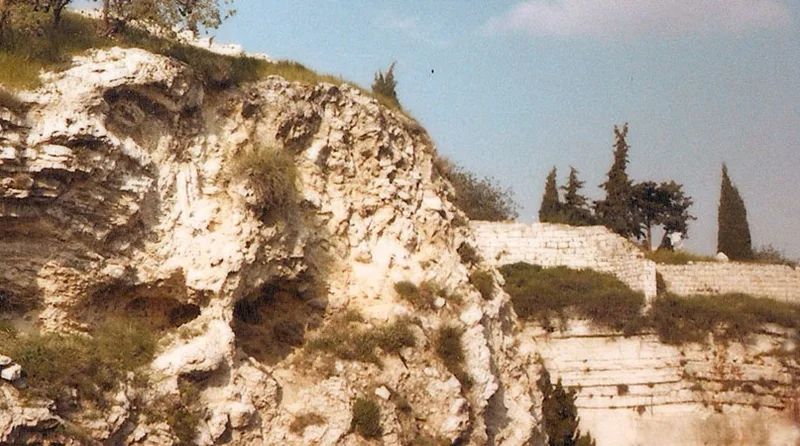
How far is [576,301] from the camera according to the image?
927 inches

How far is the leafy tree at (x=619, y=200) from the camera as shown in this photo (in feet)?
110

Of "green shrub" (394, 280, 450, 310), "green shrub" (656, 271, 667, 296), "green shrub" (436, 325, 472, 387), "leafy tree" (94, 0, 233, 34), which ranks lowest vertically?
"green shrub" (436, 325, 472, 387)

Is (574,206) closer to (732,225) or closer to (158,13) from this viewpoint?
(732,225)

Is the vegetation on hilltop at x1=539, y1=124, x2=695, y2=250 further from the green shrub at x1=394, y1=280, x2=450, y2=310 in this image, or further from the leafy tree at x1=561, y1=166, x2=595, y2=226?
the green shrub at x1=394, y1=280, x2=450, y2=310

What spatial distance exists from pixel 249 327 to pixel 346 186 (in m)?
3.09

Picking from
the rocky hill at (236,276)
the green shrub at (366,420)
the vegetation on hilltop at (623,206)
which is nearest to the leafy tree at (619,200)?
the vegetation on hilltop at (623,206)

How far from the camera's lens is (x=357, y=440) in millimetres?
13742

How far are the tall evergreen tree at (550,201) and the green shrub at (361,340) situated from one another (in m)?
18.7

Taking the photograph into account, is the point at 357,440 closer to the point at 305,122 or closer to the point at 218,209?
the point at 218,209

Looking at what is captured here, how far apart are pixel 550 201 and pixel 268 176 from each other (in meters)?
20.3

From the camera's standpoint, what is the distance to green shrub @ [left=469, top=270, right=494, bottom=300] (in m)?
18.0

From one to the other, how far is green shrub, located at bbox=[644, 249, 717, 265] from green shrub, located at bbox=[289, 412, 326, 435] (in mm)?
14409

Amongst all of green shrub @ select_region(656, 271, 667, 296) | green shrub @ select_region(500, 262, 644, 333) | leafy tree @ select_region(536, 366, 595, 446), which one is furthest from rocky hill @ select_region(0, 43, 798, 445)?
green shrub @ select_region(656, 271, 667, 296)

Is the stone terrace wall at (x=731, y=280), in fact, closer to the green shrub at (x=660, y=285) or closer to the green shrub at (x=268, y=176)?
the green shrub at (x=660, y=285)
